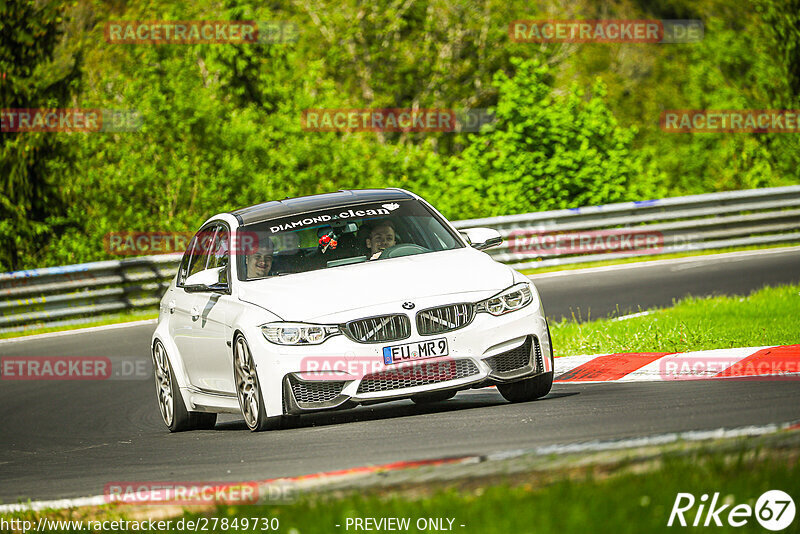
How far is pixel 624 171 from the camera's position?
25.5m

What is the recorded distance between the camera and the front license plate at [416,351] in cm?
817

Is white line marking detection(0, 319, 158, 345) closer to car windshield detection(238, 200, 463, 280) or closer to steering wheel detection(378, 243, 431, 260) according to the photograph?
car windshield detection(238, 200, 463, 280)

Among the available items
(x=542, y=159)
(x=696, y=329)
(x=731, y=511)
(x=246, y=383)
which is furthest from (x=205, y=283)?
(x=542, y=159)

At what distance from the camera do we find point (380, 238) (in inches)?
376

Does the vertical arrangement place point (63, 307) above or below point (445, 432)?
below

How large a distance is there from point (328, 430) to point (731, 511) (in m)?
4.21

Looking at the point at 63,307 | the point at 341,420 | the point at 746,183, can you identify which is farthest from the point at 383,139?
the point at 341,420

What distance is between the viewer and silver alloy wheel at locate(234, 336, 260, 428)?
27.9 ft

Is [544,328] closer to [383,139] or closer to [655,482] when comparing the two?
[655,482]

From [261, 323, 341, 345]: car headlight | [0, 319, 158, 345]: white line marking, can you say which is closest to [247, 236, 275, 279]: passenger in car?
[261, 323, 341, 345]: car headlight

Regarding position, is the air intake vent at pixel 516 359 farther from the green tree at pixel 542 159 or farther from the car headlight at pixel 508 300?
the green tree at pixel 542 159

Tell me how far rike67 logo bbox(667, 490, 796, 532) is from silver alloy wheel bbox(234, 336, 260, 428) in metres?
4.36

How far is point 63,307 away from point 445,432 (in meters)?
13.3

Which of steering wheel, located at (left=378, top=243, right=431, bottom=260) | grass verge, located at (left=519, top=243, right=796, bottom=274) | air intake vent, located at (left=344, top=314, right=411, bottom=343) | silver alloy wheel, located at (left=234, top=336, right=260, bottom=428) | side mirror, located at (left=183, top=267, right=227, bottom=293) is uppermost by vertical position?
steering wheel, located at (left=378, top=243, right=431, bottom=260)
